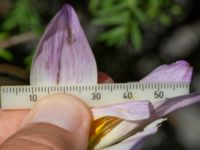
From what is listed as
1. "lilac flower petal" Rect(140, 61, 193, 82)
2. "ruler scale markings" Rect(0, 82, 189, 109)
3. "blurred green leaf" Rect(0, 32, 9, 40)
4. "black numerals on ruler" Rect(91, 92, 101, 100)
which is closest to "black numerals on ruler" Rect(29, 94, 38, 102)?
"ruler scale markings" Rect(0, 82, 189, 109)

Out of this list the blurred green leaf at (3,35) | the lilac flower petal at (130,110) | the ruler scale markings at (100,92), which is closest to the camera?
the lilac flower petal at (130,110)

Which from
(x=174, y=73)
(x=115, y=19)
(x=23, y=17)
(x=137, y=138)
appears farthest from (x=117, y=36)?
(x=137, y=138)

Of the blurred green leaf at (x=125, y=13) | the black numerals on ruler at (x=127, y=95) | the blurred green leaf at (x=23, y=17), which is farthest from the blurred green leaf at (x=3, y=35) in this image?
the black numerals on ruler at (x=127, y=95)

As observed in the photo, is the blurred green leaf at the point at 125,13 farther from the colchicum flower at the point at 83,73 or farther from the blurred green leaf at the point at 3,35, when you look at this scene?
the colchicum flower at the point at 83,73

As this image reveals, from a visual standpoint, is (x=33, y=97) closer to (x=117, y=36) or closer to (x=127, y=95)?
(x=127, y=95)

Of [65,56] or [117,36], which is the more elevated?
[65,56]

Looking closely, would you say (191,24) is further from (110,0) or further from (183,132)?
(110,0)

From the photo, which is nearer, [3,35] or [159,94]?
[159,94]
